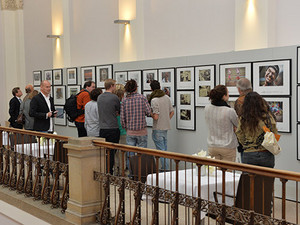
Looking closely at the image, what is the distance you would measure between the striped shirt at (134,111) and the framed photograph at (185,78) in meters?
1.43

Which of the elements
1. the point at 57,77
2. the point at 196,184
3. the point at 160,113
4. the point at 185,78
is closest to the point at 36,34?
the point at 57,77

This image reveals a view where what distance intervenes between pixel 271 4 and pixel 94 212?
5.56 m

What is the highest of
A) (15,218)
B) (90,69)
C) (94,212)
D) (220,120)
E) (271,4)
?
(271,4)

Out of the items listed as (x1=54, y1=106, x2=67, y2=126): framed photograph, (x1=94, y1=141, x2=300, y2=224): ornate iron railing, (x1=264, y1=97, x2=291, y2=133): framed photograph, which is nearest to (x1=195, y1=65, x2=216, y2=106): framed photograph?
(x1=264, y1=97, x2=291, y2=133): framed photograph

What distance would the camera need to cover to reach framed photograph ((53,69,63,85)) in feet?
48.7

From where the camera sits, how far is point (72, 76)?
1426 centimetres

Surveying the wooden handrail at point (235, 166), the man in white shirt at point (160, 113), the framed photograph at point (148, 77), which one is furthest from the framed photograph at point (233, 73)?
the wooden handrail at point (235, 166)

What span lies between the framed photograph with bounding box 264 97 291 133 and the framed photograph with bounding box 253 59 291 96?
0.41ft

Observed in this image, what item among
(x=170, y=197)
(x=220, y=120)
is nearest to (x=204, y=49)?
(x=220, y=120)

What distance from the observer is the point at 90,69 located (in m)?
13.4

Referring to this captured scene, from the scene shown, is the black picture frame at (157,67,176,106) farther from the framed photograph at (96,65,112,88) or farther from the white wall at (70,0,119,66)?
the white wall at (70,0,119,66)

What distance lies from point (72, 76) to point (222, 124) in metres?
8.12

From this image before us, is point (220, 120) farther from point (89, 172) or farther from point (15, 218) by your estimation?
point (15, 218)

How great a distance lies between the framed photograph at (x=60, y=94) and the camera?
48.6 ft
